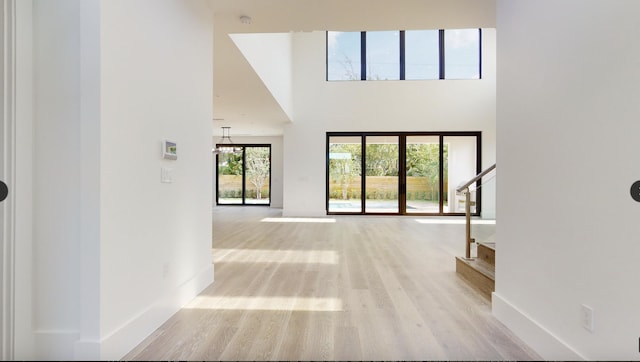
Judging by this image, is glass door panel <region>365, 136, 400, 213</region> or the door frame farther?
glass door panel <region>365, 136, 400, 213</region>

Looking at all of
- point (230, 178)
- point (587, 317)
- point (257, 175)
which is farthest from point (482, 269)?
point (230, 178)

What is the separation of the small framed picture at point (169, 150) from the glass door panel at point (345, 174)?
7.04m

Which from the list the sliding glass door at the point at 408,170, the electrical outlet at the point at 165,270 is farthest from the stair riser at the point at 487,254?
the sliding glass door at the point at 408,170

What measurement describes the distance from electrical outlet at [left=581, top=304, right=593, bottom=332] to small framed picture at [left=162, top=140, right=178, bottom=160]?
2511mm

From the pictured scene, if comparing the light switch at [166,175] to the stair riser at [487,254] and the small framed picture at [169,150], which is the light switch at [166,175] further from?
the stair riser at [487,254]

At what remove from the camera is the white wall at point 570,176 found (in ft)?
4.43

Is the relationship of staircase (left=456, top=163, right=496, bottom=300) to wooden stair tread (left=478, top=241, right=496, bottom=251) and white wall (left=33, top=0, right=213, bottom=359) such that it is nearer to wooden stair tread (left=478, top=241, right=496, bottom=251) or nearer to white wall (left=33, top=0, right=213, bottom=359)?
wooden stair tread (left=478, top=241, right=496, bottom=251)

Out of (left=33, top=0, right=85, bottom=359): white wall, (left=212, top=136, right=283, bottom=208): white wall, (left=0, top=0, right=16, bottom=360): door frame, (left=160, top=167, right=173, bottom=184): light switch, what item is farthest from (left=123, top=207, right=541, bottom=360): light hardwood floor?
(left=212, top=136, right=283, bottom=208): white wall

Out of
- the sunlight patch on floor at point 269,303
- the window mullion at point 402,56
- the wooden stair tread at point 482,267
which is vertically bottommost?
the sunlight patch on floor at point 269,303

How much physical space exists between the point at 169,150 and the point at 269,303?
1.36 m

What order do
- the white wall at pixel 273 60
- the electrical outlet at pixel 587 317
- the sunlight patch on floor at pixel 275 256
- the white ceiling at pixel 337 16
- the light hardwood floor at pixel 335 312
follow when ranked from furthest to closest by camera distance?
the white wall at pixel 273 60 → the sunlight patch on floor at pixel 275 256 → the white ceiling at pixel 337 16 → the light hardwood floor at pixel 335 312 → the electrical outlet at pixel 587 317

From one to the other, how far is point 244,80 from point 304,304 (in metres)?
4.01

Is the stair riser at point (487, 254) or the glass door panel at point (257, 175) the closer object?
the stair riser at point (487, 254)

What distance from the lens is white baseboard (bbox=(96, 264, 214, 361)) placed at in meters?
1.65
